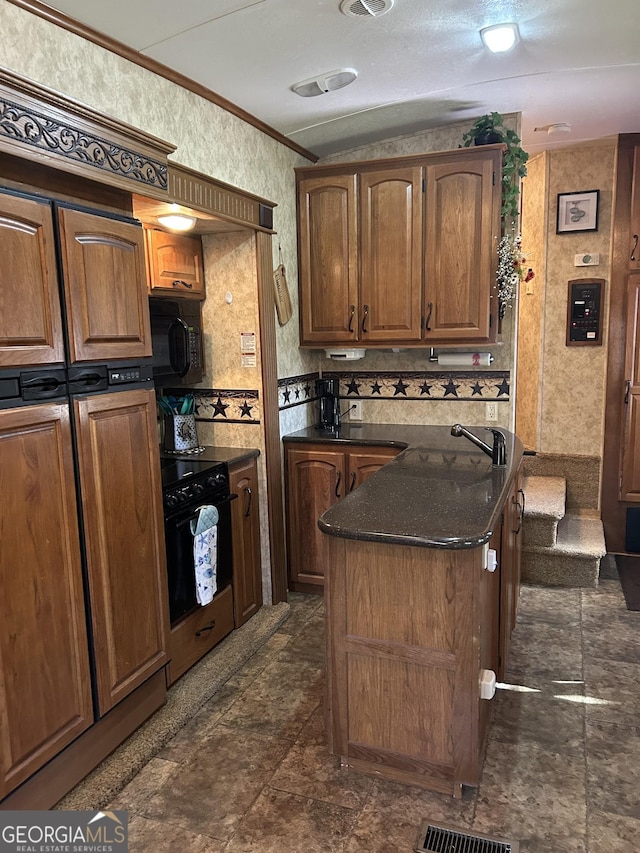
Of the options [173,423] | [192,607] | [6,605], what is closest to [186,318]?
[173,423]

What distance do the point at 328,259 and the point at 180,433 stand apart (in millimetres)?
1367

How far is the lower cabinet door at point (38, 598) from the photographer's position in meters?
1.71

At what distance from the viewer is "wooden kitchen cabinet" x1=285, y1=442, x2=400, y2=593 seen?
11.4ft

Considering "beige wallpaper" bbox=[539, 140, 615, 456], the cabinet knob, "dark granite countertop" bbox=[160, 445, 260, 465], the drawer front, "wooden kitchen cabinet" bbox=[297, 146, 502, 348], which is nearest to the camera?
the cabinet knob

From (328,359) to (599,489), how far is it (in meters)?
2.13

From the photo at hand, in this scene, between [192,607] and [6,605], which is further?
[192,607]

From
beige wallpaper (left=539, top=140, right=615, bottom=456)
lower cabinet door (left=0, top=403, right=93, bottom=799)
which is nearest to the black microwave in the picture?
lower cabinet door (left=0, top=403, right=93, bottom=799)

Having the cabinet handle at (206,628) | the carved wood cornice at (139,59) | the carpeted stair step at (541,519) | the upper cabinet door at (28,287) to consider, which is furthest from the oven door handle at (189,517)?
Result: the carpeted stair step at (541,519)

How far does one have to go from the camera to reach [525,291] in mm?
4445

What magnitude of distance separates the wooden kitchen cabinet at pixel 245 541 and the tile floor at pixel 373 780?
0.35m

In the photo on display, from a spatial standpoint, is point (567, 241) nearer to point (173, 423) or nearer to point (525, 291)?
point (525, 291)

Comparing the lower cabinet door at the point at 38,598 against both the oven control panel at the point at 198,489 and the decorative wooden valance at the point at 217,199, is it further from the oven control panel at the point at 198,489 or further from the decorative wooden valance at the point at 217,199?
the decorative wooden valance at the point at 217,199

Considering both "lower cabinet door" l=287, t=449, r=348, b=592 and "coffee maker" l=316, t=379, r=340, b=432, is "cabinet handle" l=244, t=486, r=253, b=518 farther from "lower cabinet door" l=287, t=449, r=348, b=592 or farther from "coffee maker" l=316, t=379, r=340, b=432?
"coffee maker" l=316, t=379, r=340, b=432

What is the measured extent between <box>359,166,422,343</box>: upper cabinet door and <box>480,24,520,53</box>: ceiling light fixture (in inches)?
36.3
